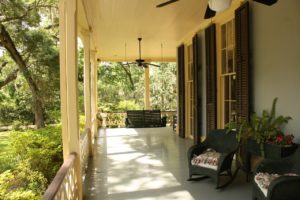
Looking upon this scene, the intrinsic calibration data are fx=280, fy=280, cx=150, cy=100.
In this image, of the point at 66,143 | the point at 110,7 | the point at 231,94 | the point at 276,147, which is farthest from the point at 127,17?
the point at 276,147

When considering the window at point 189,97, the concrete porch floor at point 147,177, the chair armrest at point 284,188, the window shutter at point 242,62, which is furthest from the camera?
the window at point 189,97

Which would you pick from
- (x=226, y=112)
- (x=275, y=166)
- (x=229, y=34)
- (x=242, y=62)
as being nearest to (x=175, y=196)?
(x=275, y=166)

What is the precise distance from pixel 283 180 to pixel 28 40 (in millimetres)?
7803

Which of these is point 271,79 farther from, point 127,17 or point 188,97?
point 188,97

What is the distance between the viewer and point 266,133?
12.5 feet

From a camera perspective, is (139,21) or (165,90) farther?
(165,90)

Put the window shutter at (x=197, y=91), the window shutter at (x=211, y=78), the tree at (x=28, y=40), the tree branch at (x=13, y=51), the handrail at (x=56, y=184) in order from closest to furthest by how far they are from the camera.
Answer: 1. the handrail at (x=56, y=184)
2. the window shutter at (x=211, y=78)
3. the window shutter at (x=197, y=91)
4. the tree at (x=28, y=40)
5. the tree branch at (x=13, y=51)

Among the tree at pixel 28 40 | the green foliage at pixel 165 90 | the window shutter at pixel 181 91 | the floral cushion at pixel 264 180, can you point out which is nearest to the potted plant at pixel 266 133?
the floral cushion at pixel 264 180

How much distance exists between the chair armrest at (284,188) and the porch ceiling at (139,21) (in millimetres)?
3445

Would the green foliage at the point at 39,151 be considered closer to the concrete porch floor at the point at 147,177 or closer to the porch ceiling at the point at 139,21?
the concrete porch floor at the point at 147,177

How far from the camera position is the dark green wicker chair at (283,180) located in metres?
2.75

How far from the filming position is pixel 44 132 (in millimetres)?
6266

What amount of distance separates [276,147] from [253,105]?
1.24 meters

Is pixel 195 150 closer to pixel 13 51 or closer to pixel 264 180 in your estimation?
pixel 264 180
